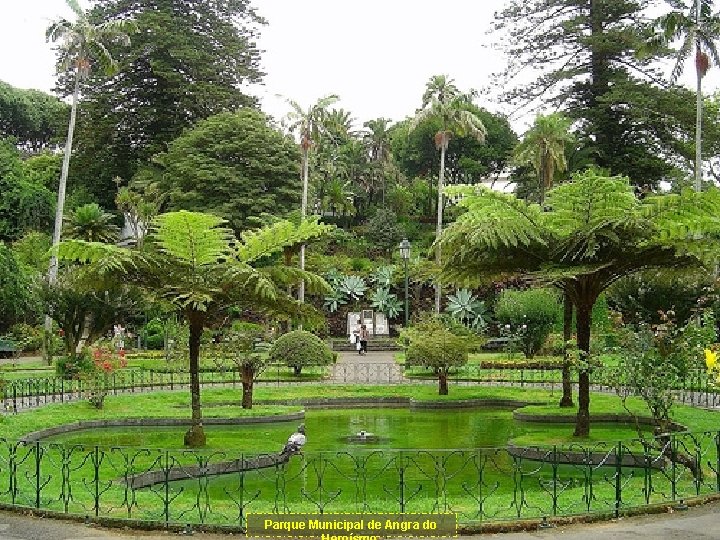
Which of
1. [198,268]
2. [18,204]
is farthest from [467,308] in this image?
[198,268]

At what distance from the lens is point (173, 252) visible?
1359 cm

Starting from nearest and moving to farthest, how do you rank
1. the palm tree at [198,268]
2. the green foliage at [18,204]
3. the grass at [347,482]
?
the grass at [347,482], the palm tree at [198,268], the green foliage at [18,204]

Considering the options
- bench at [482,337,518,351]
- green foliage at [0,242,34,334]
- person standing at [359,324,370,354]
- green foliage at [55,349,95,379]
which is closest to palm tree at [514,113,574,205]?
bench at [482,337,518,351]

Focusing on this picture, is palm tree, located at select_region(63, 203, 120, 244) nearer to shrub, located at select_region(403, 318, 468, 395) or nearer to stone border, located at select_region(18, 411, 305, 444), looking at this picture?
shrub, located at select_region(403, 318, 468, 395)

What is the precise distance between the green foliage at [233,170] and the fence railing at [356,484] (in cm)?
2987

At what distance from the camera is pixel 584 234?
44.1 ft

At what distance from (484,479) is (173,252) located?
633cm

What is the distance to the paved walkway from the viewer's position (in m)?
8.42

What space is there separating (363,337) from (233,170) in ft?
38.6

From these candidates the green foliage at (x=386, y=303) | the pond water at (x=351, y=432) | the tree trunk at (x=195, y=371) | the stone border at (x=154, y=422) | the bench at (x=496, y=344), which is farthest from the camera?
the green foliage at (x=386, y=303)

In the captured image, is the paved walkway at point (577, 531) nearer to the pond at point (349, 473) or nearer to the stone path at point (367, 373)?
the pond at point (349, 473)

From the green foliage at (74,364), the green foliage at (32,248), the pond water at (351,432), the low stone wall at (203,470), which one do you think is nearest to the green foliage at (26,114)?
the green foliage at (32,248)

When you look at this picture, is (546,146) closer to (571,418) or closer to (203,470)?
(571,418)

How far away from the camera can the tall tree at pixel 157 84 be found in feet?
159
